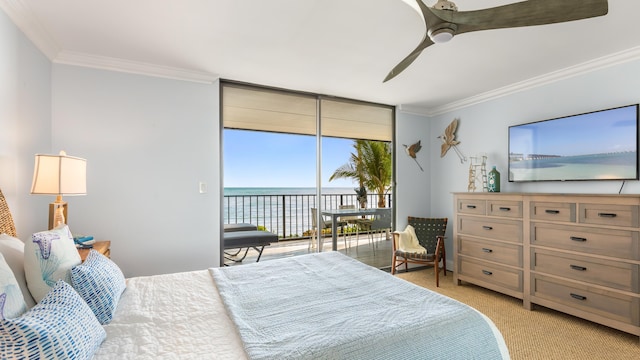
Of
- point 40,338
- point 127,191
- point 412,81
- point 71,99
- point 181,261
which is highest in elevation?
point 412,81

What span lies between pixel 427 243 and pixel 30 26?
4656mm

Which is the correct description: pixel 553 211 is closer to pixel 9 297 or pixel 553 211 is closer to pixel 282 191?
pixel 9 297

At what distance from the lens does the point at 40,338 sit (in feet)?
2.85

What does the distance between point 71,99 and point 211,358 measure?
284 cm

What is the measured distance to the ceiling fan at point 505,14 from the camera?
4.61 feet

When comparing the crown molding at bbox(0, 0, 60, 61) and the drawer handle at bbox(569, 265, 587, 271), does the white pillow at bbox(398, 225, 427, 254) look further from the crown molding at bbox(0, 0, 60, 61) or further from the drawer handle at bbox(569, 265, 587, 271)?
the crown molding at bbox(0, 0, 60, 61)

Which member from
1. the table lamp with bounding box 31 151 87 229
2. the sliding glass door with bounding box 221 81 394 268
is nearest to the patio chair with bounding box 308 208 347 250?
the sliding glass door with bounding box 221 81 394 268

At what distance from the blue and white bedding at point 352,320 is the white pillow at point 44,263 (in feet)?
2.55

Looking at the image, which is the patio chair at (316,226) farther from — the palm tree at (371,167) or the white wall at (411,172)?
the white wall at (411,172)

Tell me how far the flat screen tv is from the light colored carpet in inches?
53.3

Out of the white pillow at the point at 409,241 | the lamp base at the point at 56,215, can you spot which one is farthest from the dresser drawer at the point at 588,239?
the lamp base at the point at 56,215

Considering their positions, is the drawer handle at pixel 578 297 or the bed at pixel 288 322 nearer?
the bed at pixel 288 322

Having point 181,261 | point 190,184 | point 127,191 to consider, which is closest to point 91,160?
point 127,191

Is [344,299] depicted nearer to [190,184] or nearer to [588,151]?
[190,184]
